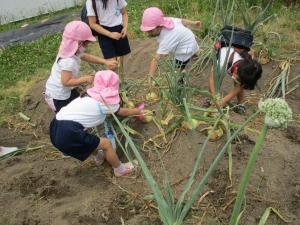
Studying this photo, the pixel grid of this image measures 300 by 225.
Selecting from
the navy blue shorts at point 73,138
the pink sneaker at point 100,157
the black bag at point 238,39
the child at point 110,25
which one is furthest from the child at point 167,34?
the navy blue shorts at point 73,138

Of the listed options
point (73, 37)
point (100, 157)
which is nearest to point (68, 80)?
point (73, 37)

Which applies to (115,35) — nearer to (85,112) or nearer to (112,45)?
(112,45)

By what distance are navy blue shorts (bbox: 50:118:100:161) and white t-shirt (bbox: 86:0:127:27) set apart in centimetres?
139

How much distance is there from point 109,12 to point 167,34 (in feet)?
2.12

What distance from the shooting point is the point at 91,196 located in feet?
10.1

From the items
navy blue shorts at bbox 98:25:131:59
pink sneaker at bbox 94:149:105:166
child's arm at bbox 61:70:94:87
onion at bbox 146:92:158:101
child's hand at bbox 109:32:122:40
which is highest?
child's arm at bbox 61:70:94:87

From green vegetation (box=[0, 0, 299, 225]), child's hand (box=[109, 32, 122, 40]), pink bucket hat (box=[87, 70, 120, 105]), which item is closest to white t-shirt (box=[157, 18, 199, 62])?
green vegetation (box=[0, 0, 299, 225])

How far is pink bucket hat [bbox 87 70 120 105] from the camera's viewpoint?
3.01 meters

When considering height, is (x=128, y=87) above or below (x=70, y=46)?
below

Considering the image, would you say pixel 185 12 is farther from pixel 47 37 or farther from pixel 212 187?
pixel 212 187

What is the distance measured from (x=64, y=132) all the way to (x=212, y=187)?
105cm

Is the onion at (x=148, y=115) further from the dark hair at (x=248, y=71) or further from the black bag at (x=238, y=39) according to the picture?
the black bag at (x=238, y=39)

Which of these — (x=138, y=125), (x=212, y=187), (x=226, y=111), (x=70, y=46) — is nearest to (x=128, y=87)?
(x=138, y=125)

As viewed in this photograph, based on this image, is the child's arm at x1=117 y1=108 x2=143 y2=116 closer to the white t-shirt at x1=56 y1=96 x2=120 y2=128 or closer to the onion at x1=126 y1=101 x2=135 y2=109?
the white t-shirt at x1=56 y1=96 x2=120 y2=128
